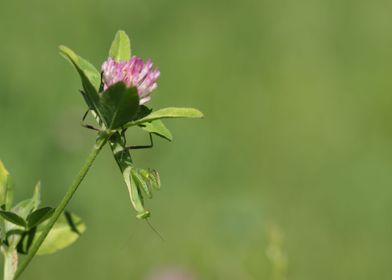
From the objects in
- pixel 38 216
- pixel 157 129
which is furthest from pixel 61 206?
pixel 157 129

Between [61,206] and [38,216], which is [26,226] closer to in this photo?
[38,216]

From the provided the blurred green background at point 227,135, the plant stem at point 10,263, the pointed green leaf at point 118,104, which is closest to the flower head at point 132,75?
the pointed green leaf at point 118,104

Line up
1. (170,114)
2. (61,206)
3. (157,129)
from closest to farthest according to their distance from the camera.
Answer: (61,206) → (170,114) → (157,129)

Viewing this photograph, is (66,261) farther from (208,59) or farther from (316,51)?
(316,51)

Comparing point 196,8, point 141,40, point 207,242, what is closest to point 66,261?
point 207,242

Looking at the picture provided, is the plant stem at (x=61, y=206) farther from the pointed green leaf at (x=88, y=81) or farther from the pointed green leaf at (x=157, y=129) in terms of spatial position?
the pointed green leaf at (x=157, y=129)

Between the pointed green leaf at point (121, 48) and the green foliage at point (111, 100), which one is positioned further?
the pointed green leaf at point (121, 48)

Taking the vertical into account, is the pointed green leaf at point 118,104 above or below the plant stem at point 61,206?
above
